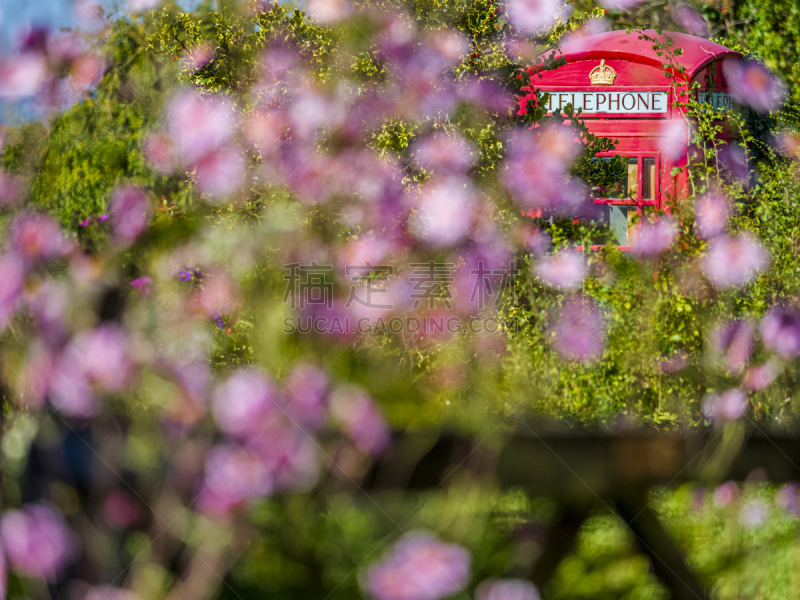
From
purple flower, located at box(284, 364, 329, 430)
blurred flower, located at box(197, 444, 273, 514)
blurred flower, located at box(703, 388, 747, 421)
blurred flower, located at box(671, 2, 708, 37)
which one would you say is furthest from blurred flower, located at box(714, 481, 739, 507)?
blurred flower, located at box(671, 2, 708, 37)

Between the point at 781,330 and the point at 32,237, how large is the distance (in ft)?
8.22

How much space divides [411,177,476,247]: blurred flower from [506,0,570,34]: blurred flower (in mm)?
487

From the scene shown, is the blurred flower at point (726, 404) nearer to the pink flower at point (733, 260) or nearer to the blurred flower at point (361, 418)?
the pink flower at point (733, 260)

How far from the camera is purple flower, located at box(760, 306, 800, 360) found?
7.71 feet

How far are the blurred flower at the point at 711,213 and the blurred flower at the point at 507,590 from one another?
175 cm

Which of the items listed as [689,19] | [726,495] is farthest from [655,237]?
[689,19]

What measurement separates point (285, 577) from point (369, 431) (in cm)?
37

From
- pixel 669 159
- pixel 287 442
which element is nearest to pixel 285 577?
pixel 287 442

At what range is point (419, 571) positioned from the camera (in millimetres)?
1219

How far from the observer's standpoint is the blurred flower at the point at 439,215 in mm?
1613

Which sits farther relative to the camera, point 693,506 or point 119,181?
point 693,506

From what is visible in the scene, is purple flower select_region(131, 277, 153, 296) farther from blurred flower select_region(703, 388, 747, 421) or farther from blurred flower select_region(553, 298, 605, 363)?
blurred flower select_region(703, 388, 747, 421)

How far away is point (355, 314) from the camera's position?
1594 mm

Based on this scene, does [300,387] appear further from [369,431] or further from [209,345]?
[209,345]
